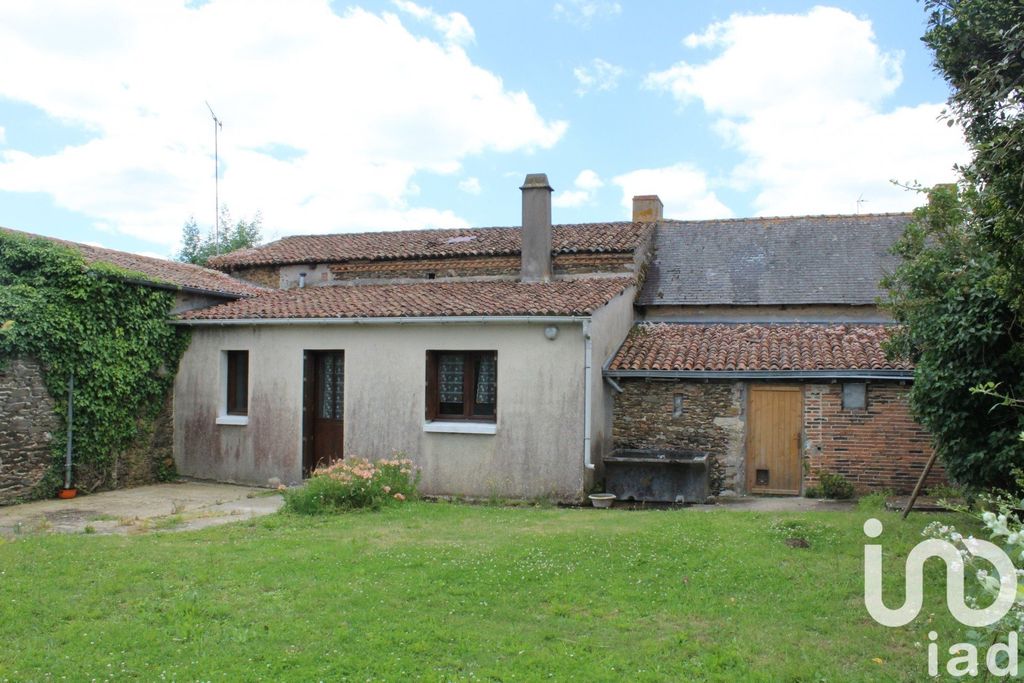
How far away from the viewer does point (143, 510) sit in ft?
40.8

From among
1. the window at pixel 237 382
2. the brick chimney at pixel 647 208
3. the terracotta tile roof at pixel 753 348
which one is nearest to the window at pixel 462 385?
the terracotta tile roof at pixel 753 348

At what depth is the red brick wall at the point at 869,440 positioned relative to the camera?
44.4ft

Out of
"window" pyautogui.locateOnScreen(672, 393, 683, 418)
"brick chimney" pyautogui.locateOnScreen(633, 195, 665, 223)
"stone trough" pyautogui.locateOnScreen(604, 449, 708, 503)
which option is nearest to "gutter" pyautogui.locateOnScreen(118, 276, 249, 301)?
"stone trough" pyautogui.locateOnScreen(604, 449, 708, 503)

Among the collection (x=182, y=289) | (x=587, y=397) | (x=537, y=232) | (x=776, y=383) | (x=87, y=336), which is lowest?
(x=587, y=397)

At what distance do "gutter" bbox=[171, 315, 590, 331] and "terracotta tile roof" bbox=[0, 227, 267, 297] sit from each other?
3.27 feet

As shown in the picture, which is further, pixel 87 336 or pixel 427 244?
pixel 427 244

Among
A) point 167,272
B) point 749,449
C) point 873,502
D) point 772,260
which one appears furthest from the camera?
point 772,260

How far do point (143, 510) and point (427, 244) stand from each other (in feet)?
32.1

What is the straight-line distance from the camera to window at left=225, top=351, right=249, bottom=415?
52.6ft

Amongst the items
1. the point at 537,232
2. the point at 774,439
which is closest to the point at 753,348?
the point at 774,439

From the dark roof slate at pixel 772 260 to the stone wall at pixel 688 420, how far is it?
338 centimetres

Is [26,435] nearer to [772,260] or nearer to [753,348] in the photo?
[753,348]

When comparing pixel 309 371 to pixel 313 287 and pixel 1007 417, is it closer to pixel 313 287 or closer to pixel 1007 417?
pixel 313 287

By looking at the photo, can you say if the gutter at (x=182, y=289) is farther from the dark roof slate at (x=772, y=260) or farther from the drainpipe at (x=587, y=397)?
the dark roof slate at (x=772, y=260)
